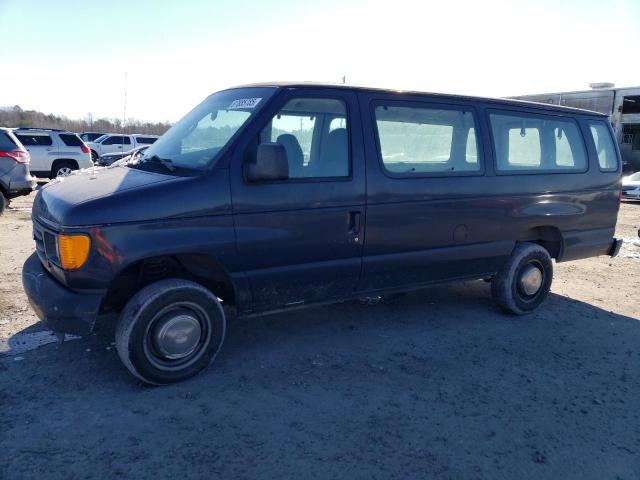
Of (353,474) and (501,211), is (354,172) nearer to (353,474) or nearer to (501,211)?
(501,211)

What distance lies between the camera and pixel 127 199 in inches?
133

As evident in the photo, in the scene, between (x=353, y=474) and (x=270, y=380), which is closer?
(x=353, y=474)

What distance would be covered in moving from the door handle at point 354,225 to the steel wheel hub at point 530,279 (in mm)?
2207

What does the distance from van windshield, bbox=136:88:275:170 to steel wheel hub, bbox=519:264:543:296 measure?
327cm

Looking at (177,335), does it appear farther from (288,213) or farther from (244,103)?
(244,103)

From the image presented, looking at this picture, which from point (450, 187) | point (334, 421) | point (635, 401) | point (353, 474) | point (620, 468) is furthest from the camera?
point (450, 187)

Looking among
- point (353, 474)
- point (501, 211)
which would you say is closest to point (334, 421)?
point (353, 474)

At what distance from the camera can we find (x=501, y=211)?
199 inches

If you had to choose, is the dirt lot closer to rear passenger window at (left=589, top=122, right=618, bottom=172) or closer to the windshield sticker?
rear passenger window at (left=589, top=122, right=618, bottom=172)

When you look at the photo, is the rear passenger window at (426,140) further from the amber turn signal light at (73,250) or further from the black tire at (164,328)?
the amber turn signal light at (73,250)

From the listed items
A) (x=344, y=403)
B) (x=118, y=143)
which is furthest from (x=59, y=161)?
(x=344, y=403)

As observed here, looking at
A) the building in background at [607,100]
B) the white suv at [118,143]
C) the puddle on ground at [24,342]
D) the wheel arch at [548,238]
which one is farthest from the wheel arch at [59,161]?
the building in background at [607,100]

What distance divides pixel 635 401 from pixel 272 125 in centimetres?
331

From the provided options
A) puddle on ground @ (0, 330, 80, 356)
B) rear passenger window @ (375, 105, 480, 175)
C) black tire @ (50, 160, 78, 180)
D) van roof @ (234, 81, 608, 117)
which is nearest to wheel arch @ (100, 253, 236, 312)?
puddle on ground @ (0, 330, 80, 356)
